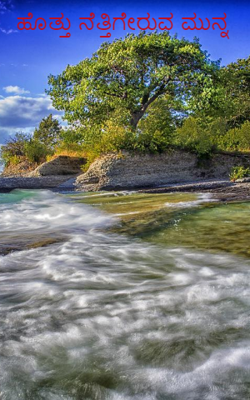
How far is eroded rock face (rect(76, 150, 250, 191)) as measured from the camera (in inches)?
722

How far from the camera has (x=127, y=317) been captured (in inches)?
113

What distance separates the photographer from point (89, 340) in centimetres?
254

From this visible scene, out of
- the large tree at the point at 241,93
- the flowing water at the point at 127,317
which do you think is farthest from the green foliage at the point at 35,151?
the flowing water at the point at 127,317

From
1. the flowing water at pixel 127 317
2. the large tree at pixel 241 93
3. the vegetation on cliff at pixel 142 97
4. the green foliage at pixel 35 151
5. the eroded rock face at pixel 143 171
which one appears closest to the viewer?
the flowing water at pixel 127 317

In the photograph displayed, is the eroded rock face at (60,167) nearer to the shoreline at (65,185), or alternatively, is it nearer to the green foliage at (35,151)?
the shoreline at (65,185)

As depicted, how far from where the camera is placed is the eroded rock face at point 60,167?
23.0m

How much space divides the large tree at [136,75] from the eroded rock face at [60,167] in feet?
11.5

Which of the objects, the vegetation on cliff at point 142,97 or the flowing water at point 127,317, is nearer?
the flowing water at point 127,317

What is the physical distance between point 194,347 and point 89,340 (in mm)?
809

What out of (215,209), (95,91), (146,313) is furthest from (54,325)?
(95,91)

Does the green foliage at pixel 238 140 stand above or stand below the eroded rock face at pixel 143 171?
above

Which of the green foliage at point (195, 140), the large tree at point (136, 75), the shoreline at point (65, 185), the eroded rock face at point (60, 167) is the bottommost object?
the shoreline at point (65, 185)

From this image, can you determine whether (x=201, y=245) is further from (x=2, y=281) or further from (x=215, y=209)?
(x=215, y=209)

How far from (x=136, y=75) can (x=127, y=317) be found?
21693 millimetres
